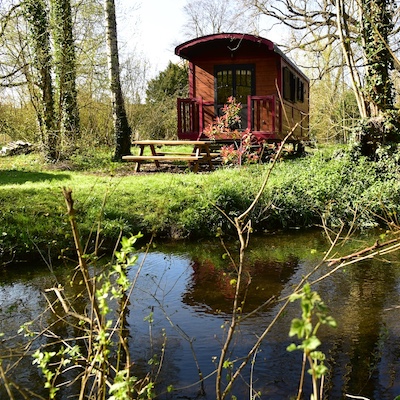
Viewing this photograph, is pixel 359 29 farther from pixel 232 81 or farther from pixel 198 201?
pixel 232 81

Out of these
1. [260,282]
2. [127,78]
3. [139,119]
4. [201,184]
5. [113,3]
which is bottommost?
[260,282]

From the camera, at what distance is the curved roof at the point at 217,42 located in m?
14.4

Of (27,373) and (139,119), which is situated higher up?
(139,119)

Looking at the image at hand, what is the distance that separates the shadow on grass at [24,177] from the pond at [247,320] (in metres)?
4.59

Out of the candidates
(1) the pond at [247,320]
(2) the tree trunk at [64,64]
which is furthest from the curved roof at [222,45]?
(1) the pond at [247,320]

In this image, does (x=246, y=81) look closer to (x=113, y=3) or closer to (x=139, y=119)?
(x=113, y=3)

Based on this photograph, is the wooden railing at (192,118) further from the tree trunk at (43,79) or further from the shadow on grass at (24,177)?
the shadow on grass at (24,177)

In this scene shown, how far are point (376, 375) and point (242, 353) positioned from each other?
1.04 m

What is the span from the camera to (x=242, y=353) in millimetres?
4285

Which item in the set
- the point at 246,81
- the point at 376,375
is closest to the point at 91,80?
the point at 246,81

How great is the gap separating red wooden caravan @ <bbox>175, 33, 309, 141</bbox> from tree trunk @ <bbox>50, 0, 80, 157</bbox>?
10.1 ft

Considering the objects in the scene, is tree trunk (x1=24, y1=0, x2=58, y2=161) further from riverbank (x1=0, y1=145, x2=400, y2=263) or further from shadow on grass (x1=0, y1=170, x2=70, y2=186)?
riverbank (x1=0, y1=145, x2=400, y2=263)

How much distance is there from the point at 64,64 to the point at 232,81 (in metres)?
5.02

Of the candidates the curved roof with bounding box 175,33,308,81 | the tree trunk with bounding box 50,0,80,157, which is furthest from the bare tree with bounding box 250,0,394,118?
the tree trunk with bounding box 50,0,80,157
